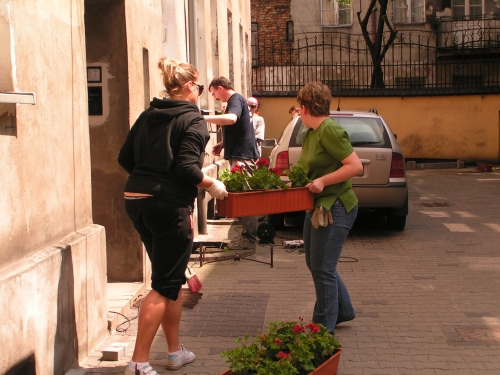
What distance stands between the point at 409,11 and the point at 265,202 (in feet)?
86.3

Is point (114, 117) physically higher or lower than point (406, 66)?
lower

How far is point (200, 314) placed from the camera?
6.41 meters

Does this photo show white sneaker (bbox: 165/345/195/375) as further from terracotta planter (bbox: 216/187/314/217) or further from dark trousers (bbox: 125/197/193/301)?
terracotta planter (bbox: 216/187/314/217)

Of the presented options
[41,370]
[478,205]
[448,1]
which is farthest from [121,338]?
[448,1]

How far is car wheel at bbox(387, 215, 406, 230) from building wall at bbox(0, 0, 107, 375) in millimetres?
6013

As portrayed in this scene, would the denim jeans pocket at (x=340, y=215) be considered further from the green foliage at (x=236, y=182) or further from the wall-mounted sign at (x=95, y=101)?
the wall-mounted sign at (x=95, y=101)

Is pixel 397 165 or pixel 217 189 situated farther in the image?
pixel 397 165

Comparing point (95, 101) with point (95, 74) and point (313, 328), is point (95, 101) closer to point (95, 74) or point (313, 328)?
point (95, 74)

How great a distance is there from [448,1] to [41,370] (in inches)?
1114

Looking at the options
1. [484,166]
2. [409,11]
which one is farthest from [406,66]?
[484,166]

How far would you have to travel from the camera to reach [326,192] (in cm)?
521

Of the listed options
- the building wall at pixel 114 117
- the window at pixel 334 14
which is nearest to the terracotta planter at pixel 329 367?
the building wall at pixel 114 117

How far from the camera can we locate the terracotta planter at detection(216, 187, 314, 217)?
5191 millimetres

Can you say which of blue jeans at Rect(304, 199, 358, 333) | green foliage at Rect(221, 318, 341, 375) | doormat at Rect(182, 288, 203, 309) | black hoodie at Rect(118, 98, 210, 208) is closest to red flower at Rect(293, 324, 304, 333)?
green foliage at Rect(221, 318, 341, 375)
